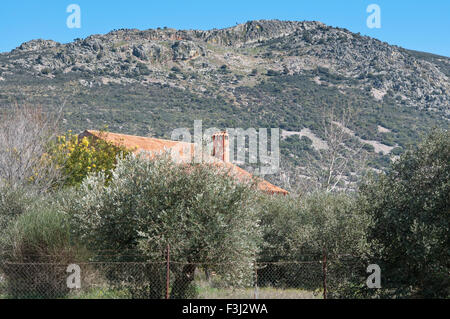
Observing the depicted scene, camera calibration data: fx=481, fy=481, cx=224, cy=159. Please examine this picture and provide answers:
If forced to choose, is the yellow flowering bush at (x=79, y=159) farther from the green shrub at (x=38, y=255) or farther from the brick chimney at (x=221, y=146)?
the green shrub at (x=38, y=255)

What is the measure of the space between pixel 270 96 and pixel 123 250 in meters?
65.6

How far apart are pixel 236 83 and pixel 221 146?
52.1 metres

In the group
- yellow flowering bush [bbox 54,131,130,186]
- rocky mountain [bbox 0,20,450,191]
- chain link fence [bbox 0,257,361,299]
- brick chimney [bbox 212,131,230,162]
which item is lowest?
chain link fence [bbox 0,257,361,299]

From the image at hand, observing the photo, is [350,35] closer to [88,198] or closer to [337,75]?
[337,75]

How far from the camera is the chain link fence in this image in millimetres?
12414

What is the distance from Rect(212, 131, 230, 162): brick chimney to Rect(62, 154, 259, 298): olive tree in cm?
1705

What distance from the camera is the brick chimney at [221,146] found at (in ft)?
99.5

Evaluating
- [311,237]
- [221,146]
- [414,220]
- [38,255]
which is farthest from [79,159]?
[414,220]

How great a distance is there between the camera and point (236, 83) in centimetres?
8175

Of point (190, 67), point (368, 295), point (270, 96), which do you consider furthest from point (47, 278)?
point (190, 67)

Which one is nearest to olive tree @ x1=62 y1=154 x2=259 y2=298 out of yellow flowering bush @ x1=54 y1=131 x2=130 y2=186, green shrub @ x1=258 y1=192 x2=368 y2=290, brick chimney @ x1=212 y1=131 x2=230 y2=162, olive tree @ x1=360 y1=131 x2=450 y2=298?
green shrub @ x1=258 y1=192 x2=368 y2=290

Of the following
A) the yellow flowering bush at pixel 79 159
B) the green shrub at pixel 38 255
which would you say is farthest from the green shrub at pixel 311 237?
the yellow flowering bush at pixel 79 159

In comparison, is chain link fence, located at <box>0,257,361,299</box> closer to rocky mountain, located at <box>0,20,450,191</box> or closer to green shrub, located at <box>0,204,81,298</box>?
green shrub, located at <box>0,204,81,298</box>

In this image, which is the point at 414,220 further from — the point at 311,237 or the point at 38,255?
the point at 38,255
